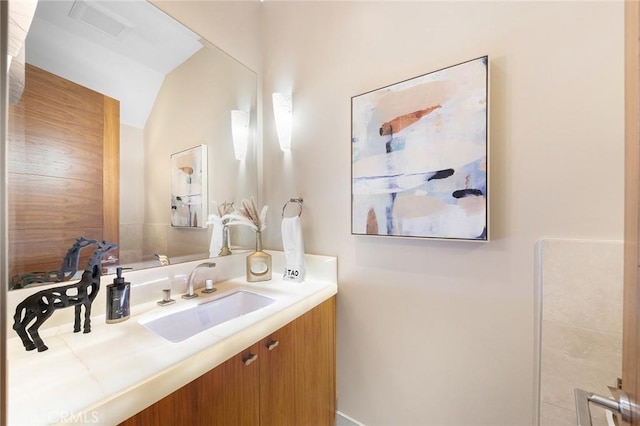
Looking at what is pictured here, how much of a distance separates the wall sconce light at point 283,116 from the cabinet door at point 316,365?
973 mm

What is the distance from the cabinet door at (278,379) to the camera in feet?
2.86

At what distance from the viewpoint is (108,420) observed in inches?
19.3

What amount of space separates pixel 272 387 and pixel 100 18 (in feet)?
5.22

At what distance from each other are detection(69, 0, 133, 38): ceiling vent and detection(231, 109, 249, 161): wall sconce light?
1.90 feet

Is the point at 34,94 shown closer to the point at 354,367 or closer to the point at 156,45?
the point at 156,45

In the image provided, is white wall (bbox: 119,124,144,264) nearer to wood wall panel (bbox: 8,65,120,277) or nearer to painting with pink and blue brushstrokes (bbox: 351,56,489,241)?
wood wall panel (bbox: 8,65,120,277)

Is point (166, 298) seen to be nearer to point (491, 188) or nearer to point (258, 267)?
point (258, 267)

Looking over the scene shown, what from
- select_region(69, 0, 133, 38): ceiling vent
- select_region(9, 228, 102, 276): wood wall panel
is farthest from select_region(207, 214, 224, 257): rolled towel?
select_region(69, 0, 133, 38): ceiling vent

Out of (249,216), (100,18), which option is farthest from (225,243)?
(100,18)

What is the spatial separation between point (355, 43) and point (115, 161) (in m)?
1.26

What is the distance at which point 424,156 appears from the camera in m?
1.03

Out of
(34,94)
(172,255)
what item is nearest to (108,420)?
(172,255)

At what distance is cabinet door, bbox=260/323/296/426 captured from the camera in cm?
87

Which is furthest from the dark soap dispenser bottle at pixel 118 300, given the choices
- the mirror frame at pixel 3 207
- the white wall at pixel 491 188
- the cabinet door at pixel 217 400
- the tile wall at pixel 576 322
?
the tile wall at pixel 576 322
